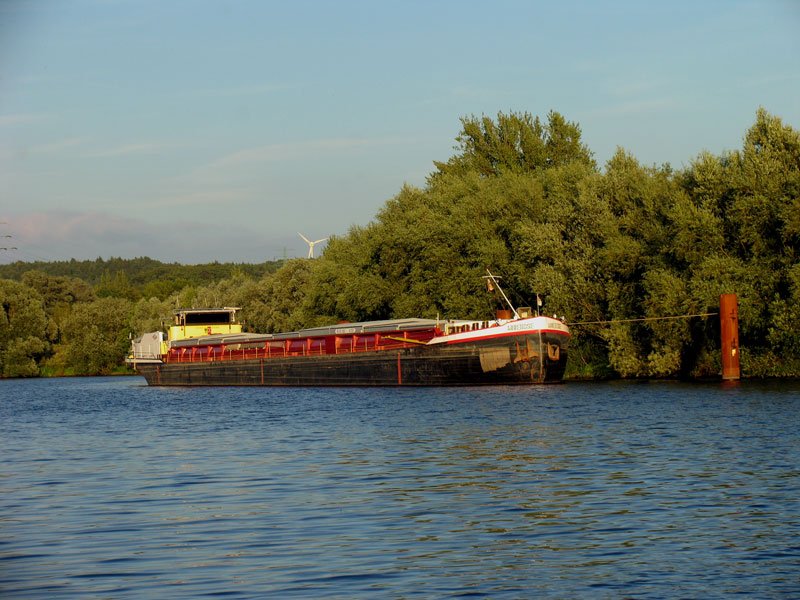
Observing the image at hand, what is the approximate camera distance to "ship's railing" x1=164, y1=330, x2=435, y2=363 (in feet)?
224

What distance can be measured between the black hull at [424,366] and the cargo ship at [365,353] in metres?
0.06

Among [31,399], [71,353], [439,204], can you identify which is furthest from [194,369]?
[71,353]

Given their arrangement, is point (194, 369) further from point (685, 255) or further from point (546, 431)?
point (546, 431)

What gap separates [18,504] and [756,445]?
1994 centimetres

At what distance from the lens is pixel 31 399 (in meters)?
76.1

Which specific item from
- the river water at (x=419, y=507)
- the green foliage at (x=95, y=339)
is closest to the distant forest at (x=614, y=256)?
the river water at (x=419, y=507)

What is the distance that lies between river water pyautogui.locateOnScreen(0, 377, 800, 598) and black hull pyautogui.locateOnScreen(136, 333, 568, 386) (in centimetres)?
1694

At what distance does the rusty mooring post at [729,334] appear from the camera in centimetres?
5494

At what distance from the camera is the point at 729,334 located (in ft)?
183

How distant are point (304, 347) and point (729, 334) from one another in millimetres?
33367

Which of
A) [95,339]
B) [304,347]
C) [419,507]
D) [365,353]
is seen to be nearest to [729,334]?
[365,353]

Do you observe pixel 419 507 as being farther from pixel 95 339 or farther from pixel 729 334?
pixel 95 339

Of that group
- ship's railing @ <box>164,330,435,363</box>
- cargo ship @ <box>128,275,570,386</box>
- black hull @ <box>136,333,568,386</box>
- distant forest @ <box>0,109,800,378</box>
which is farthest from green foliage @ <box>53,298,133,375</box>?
black hull @ <box>136,333,568,386</box>

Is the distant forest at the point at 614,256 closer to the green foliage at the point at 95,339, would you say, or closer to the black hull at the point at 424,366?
the black hull at the point at 424,366
